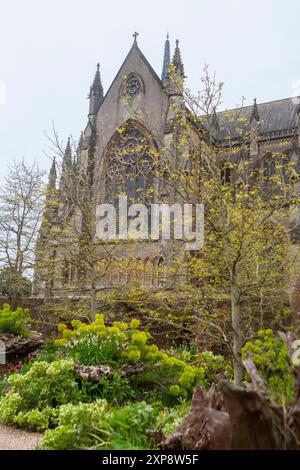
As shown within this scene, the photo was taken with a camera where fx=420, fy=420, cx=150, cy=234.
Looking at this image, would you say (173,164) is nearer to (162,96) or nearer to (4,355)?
(4,355)

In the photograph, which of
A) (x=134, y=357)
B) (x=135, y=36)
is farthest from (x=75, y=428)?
(x=135, y=36)

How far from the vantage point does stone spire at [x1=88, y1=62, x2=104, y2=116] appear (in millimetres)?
28797

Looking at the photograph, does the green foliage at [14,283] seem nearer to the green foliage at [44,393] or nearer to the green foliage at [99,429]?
the green foliage at [44,393]

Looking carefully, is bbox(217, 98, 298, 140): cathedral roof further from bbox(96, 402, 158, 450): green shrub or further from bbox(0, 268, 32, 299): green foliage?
bbox(96, 402, 158, 450): green shrub

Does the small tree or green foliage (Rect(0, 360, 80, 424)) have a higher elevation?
the small tree

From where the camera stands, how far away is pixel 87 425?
500cm

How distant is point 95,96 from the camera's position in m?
29.2

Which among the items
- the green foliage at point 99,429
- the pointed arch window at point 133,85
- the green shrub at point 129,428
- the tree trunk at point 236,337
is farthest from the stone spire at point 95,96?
the green shrub at point 129,428

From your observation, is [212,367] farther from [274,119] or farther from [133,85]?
[274,119]

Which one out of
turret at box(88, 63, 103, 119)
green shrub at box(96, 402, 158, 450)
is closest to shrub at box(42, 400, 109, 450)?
green shrub at box(96, 402, 158, 450)

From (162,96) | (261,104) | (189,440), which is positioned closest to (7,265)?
(162,96)

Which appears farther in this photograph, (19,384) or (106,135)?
(106,135)

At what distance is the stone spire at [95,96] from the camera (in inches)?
1134
